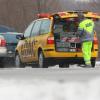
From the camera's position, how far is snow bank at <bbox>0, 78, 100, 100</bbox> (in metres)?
5.55

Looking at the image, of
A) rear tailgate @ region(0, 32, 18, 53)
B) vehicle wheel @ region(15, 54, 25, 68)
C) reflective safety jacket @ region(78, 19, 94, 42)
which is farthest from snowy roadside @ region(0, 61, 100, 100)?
rear tailgate @ region(0, 32, 18, 53)

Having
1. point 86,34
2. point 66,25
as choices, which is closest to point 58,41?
point 66,25

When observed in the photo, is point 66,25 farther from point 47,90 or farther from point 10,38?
point 47,90

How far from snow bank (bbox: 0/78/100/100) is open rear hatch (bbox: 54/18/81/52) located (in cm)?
904

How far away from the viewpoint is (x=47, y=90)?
18.5ft

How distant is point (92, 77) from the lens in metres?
5.88

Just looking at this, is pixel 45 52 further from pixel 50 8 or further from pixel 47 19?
pixel 50 8

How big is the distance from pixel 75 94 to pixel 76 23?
9.66 m

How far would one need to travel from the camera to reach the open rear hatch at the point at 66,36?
1480 cm

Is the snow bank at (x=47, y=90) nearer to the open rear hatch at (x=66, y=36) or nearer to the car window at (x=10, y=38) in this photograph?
the open rear hatch at (x=66, y=36)

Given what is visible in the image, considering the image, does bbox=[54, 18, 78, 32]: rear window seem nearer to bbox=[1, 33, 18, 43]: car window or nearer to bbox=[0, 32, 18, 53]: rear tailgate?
bbox=[0, 32, 18, 53]: rear tailgate

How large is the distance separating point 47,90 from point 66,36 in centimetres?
925

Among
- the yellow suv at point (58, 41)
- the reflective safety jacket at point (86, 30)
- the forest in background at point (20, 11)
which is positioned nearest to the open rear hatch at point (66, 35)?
the yellow suv at point (58, 41)

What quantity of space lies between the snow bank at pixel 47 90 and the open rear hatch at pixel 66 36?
9043 mm
